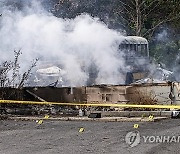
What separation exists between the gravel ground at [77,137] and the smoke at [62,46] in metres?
8.41

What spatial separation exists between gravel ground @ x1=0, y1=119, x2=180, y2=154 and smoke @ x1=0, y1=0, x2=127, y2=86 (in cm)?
841

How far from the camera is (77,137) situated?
29.1 ft

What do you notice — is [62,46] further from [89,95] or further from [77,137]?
[77,137]

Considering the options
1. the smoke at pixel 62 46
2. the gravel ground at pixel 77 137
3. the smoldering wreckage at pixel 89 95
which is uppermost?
the smoke at pixel 62 46

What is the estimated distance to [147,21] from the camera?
32.5 metres

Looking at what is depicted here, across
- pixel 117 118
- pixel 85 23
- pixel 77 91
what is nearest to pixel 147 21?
pixel 85 23

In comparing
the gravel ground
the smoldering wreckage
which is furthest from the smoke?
the gravel ground

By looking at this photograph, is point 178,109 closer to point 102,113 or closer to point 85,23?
point 102,113

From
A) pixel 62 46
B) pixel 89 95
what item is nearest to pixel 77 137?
pixel 89 95

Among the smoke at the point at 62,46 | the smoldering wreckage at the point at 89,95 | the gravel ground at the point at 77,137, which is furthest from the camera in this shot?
the smoke at the point at 62,46

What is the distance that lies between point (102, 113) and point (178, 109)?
2.21 metres

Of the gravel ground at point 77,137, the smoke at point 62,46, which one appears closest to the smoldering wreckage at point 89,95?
the gravel ground at point 77,137

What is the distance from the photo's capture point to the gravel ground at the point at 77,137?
24.9 feet

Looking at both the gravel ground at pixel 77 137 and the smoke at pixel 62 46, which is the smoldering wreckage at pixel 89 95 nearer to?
the gravel ground at pixel 77 137
